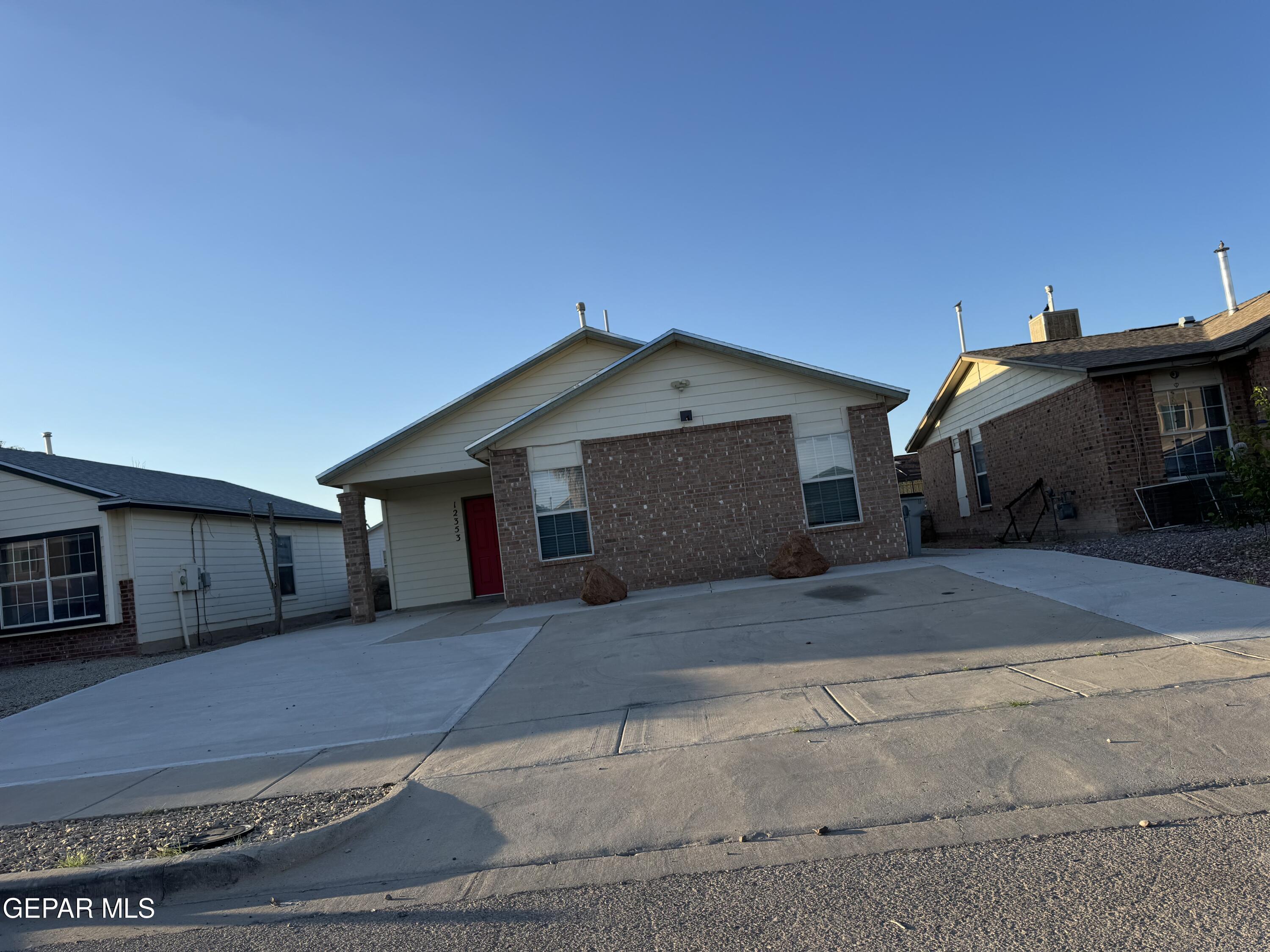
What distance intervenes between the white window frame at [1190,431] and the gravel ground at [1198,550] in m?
1.47

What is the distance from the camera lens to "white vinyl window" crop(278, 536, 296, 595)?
20.9 m

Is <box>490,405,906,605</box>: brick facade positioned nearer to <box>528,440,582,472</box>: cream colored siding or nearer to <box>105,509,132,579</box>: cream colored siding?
<box>528,440,582,472</box>: cream colored siding

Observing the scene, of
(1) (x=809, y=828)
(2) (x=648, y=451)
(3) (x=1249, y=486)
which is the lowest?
(1) (x=809, y=828)

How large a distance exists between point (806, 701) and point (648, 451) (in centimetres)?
859

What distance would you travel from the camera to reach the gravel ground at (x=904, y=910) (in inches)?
117

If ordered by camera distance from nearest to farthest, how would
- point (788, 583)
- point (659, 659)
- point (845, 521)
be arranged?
point (659, 659), point (788, 583), point (845, 521)

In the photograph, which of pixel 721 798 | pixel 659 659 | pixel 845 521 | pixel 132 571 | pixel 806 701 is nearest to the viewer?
pixel 721 798

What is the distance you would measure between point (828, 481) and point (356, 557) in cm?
926

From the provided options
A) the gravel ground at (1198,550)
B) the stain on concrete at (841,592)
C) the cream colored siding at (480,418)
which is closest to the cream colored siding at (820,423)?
the stain on concrete at (841,592)

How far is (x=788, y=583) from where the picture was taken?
1252 centimetres

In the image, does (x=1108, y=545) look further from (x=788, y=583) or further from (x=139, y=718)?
(x=139, y=718)

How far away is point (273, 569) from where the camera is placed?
19.3 m

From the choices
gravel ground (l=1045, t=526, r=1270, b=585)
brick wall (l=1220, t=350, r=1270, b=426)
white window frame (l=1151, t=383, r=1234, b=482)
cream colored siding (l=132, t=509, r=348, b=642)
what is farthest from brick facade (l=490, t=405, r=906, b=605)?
cream colored siding (l=132, t=509, r=348, b=642)

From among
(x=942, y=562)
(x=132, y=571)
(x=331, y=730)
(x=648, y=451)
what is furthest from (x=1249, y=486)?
(x=132, y=571)
